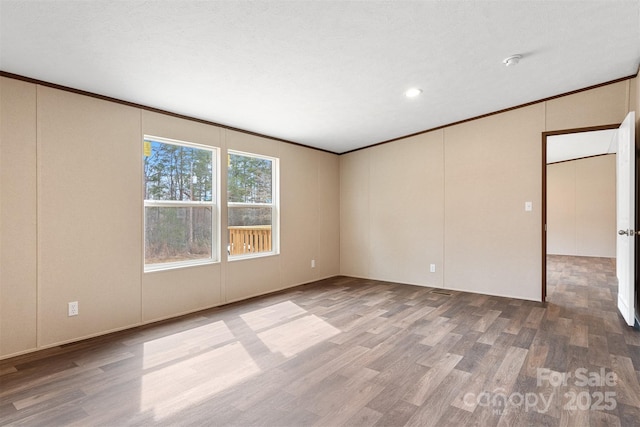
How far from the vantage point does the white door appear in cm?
300

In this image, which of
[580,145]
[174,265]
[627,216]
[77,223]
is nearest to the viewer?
[77,223]

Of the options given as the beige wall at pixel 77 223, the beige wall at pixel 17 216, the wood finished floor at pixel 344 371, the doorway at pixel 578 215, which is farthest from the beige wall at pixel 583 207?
the beige wall at pixel 17 216

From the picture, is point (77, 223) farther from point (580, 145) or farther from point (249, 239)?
point (580, 145)

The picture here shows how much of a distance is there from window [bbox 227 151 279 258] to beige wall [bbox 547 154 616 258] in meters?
8.03

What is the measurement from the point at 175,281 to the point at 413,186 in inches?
144

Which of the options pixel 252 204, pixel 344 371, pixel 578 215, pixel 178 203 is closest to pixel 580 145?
pixel 578 215

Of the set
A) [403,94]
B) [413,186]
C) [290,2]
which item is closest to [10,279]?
[290,2]

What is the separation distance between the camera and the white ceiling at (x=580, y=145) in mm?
5727

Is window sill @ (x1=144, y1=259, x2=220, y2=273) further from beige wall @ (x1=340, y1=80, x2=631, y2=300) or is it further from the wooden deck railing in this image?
beige wall @ (x1=340, y1=80, x2=631, y2=300)

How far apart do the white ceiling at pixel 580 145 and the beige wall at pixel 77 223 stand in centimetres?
610

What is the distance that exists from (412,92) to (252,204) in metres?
2.54

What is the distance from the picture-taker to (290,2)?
1.97m

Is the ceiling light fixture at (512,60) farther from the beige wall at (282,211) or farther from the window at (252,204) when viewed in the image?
the window at (252,204)

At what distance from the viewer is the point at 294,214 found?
16.9 ft
